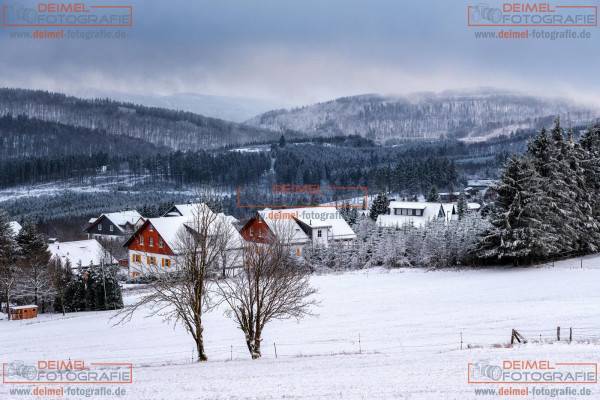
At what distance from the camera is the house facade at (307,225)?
60062 mm

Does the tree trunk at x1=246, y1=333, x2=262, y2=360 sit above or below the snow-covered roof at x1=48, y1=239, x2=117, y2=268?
below

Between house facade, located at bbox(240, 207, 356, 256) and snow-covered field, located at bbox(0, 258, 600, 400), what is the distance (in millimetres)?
16278

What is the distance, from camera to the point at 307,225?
2544 inches

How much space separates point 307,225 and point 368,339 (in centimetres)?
3932

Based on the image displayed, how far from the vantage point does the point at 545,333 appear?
23688 mm

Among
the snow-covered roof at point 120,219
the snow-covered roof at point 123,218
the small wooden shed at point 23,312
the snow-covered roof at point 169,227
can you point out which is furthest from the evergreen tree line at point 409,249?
the snow-covered roof at point 123,218

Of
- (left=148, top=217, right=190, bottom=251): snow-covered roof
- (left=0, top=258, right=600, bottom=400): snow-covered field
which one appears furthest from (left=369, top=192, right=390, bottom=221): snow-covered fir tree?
(left=0, top=258, right=600, bottom=400): snow-covered field

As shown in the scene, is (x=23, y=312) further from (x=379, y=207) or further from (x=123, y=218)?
(x=379, y=207)

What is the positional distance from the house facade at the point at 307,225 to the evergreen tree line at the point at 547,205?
69.5 ft

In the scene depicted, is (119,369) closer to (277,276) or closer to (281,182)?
(277,276)

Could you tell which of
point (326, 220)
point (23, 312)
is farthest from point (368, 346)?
point (326, 220)

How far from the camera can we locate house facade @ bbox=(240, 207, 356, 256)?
60062 millimetres

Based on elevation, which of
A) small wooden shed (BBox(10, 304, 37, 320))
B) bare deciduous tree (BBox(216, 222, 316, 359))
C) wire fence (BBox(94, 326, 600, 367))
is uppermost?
bare deciduous tree (BBox(216, 222, 316, 359))

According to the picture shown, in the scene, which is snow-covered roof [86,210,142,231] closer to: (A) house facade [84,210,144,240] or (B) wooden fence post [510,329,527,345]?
(A) house facade [84,210,144,240]
